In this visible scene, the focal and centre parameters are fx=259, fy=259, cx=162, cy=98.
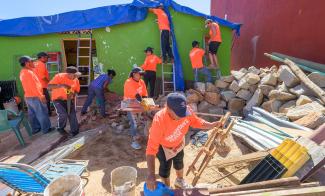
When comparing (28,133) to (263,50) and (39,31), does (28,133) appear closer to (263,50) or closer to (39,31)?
(39,31)

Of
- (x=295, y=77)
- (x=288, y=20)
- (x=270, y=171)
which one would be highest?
(x=288, y=20)

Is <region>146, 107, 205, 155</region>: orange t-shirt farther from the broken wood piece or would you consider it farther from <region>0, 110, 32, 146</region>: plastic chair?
<region>0, 110, 32, 146</region>: plastic chair

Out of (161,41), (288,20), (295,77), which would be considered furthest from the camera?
(288,20)

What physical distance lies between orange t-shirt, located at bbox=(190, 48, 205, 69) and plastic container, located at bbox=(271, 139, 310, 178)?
17.8 feet

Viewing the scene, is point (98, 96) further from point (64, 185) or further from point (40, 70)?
point (64, 185)

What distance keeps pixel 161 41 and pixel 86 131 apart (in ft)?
13.2

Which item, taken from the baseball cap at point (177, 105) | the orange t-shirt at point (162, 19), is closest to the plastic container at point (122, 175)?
the baseball cap at point (177, 105)

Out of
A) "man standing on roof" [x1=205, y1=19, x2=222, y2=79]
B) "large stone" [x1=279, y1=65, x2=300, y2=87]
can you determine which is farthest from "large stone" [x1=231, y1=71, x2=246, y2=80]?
"large stone" [x1=279, y1=65, x2=300, y2=87]

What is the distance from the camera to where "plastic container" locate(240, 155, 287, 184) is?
377 centimetres

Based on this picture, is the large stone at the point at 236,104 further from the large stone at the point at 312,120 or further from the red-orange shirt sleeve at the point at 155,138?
the red-orange shirt sleeve at the point at 155,138

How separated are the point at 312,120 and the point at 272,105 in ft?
5.79

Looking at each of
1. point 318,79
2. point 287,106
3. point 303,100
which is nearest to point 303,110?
point 303,100

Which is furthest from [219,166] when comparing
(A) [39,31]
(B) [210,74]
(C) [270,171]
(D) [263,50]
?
(D) [263,50]

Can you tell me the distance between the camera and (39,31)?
31.0 feet
